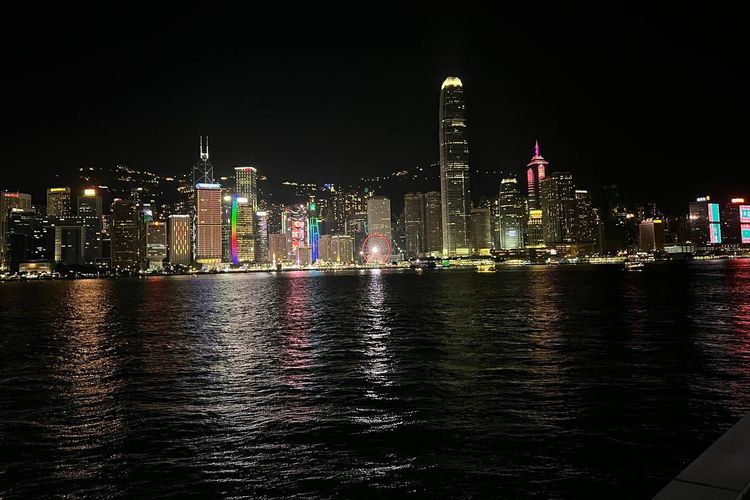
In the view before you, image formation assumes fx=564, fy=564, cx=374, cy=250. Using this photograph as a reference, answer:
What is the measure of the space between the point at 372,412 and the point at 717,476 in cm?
1108

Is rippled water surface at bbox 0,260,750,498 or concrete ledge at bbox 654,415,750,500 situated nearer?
concrete ledge at bbox 654,415,750,500

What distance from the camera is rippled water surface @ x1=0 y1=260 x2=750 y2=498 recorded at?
1062cm

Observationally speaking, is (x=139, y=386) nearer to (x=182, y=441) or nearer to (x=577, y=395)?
(x=182, y=441)

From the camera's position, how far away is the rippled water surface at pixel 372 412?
10.6 m

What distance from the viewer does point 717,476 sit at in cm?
544

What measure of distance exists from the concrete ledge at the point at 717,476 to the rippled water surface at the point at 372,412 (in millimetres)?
4015

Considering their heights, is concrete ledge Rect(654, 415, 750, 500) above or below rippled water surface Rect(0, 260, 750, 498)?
above

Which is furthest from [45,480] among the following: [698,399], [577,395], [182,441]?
[698,399]

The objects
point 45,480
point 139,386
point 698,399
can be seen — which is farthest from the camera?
point 139,386

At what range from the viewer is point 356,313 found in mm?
51312

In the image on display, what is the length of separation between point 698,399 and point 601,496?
8.84 m

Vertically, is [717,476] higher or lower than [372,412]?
higher

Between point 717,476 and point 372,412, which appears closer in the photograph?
point 717,476

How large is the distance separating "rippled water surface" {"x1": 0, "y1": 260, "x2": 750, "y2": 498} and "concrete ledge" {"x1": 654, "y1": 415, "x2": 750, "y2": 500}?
13.2 feet
